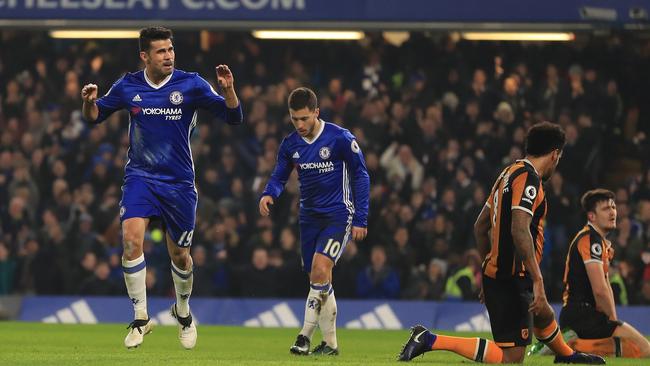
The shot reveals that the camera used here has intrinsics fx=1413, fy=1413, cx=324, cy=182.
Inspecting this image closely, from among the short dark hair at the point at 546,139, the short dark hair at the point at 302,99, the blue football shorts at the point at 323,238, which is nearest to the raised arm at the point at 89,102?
the short dark hair at the point at 302,99

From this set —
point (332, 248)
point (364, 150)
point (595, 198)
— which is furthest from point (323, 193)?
point (364, 150)

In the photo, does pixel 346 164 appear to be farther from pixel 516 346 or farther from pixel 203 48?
pixel 203 48

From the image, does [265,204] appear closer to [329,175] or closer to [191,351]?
[329,175]

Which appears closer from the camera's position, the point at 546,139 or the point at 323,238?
the point at 546,139

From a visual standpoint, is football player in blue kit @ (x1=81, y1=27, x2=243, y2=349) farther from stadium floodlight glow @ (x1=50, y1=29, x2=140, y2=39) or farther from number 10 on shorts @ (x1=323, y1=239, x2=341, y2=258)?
stadium floodlight glow @ (x1=50, y1=29, x2=140, y2=39)

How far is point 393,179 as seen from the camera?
2100cm

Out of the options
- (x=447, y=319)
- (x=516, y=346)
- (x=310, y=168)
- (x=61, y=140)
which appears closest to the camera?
(x=516, y=346)

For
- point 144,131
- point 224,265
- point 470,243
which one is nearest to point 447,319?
point 470,243

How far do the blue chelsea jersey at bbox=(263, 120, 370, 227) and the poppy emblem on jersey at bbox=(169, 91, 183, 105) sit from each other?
1.30 m

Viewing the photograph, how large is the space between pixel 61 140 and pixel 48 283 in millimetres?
2622

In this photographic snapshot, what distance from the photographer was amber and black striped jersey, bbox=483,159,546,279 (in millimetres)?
9633

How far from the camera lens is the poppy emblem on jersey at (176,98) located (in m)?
11.1

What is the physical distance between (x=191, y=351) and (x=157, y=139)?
2.10m

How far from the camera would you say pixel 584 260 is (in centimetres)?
1215
